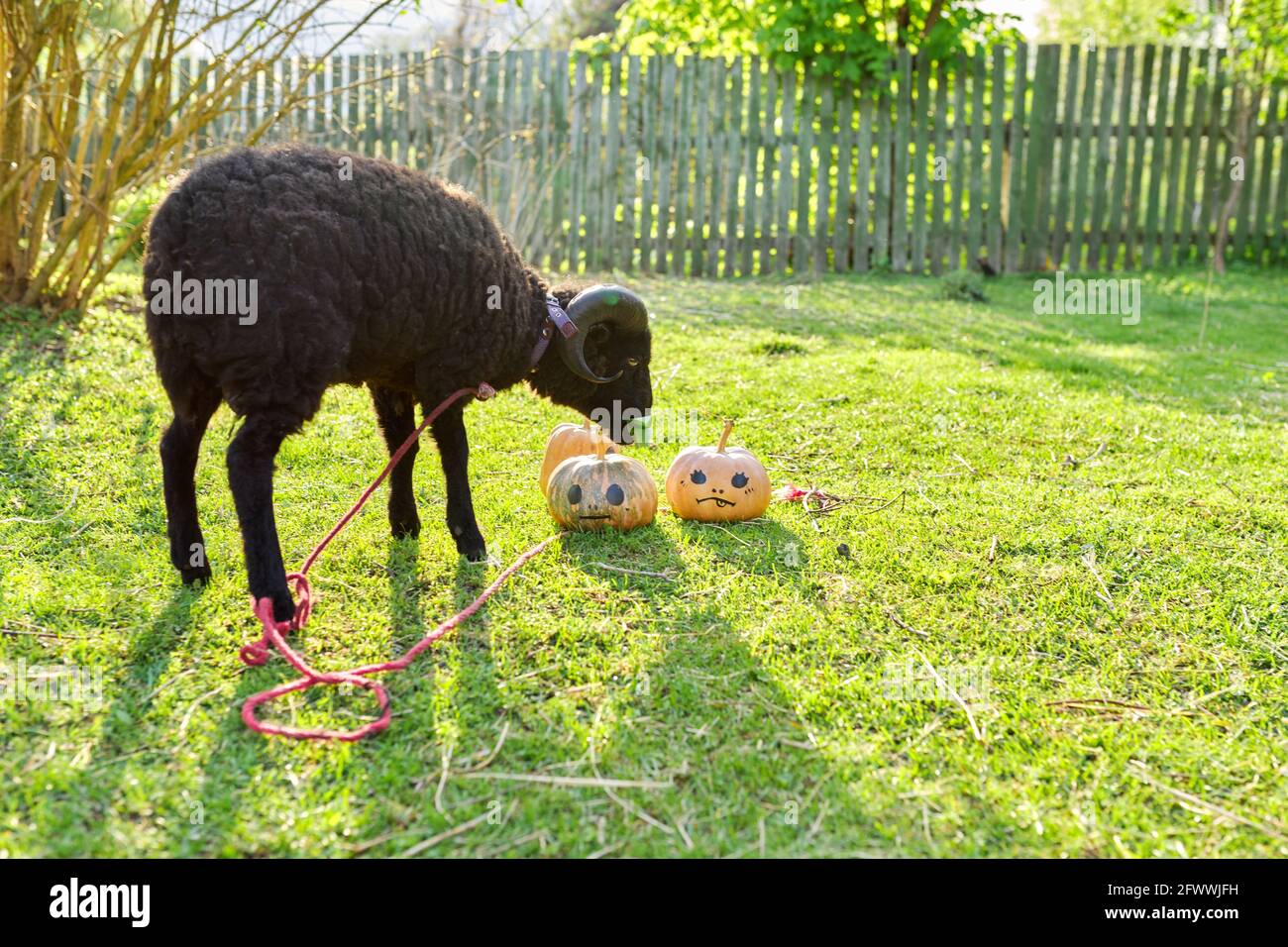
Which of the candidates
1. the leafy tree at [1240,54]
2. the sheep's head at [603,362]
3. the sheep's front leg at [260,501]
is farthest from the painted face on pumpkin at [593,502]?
the leafy tree at [1240,54]

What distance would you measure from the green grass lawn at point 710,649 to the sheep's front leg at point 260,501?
23 centimetres

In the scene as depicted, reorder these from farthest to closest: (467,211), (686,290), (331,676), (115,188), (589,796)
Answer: (686,290)
(115,188)
(467,211)
(331,676)
(589,796)

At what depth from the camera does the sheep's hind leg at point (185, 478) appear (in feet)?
12.2

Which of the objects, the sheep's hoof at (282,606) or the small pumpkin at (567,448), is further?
the small pumpkin at (567,448)

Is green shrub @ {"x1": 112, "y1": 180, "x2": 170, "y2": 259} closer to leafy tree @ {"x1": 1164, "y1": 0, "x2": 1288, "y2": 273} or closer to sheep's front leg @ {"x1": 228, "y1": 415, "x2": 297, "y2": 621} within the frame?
sheep's front leg @ {"x1": 228, "y1": 415, "x2": 297, "y2": 621}

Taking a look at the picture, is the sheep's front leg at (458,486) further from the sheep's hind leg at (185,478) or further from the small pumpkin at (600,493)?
the sheep's hind leg at (185,478)

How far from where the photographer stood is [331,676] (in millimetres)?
3197

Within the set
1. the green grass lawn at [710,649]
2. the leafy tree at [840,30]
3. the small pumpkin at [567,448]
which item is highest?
the leafy tree at [840,30]

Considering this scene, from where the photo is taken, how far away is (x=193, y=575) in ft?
12.9

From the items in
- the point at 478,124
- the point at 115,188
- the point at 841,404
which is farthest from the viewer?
the point at 478,124

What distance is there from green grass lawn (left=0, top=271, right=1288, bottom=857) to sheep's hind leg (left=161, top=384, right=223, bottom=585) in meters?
0.12
